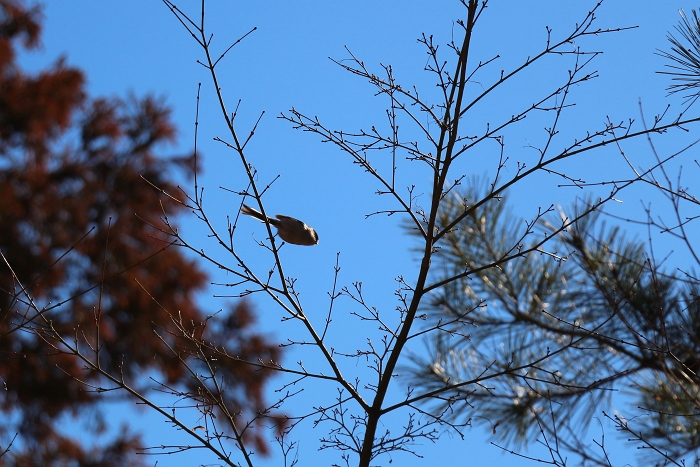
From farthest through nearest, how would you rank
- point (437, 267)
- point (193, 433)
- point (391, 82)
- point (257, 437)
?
point (257, 437) < point (437, 267) < point (391, 82) < point (193, 433)

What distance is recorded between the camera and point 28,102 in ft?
31.4

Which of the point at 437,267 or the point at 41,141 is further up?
the point at 41,141

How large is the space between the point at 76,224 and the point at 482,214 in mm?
6135

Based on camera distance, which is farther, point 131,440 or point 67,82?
point 67,82

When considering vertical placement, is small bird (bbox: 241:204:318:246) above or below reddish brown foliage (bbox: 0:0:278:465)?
below

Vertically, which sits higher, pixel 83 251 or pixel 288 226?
pixel 83 251

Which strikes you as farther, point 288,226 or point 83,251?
point 83,251

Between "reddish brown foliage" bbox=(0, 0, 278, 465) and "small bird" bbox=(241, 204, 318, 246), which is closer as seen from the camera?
"small bird" bbox=(241, 204, 318, 246)

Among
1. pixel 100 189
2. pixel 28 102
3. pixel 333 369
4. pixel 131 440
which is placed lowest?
pixel 333 369

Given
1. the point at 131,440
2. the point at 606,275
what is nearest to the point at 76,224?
the point at 131,440

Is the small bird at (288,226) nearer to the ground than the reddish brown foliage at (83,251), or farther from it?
nearer to the ground

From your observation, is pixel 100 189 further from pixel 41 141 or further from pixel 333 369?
pixel 333 369

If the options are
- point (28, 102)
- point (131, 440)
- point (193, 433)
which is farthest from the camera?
point (28, 102)

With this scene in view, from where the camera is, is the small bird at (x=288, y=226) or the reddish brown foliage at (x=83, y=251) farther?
the reddish brown foliage at (x=83, y=251)
